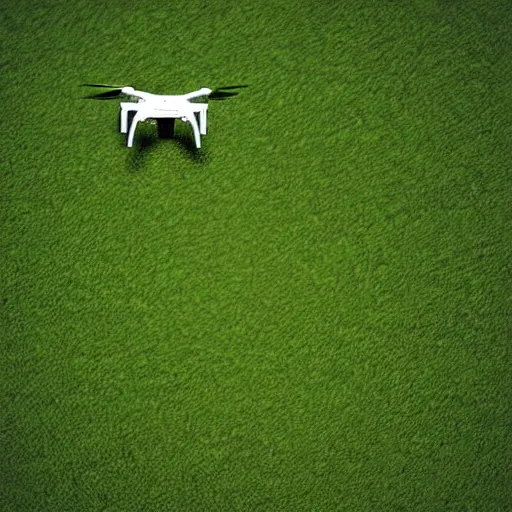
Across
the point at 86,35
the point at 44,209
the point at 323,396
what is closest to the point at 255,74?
Answer: the point at 86,35

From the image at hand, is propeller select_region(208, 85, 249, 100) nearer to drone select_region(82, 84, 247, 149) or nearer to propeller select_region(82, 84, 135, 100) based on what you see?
drone select_region(82, 84, 247, 149)

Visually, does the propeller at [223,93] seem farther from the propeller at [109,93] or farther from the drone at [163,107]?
the propeller at [109,93]

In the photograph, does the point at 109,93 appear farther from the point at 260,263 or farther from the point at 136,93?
the point at 260,263

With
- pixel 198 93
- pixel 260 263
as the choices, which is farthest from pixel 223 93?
pixel 260 263

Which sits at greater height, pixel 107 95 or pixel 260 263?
pixel 107 95

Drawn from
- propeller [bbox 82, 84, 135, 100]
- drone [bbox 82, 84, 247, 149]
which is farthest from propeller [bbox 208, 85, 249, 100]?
propeller [bbox 82, 84, 135, 100]

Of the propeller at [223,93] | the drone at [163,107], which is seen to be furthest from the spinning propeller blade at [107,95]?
the propeller at [223,93]
